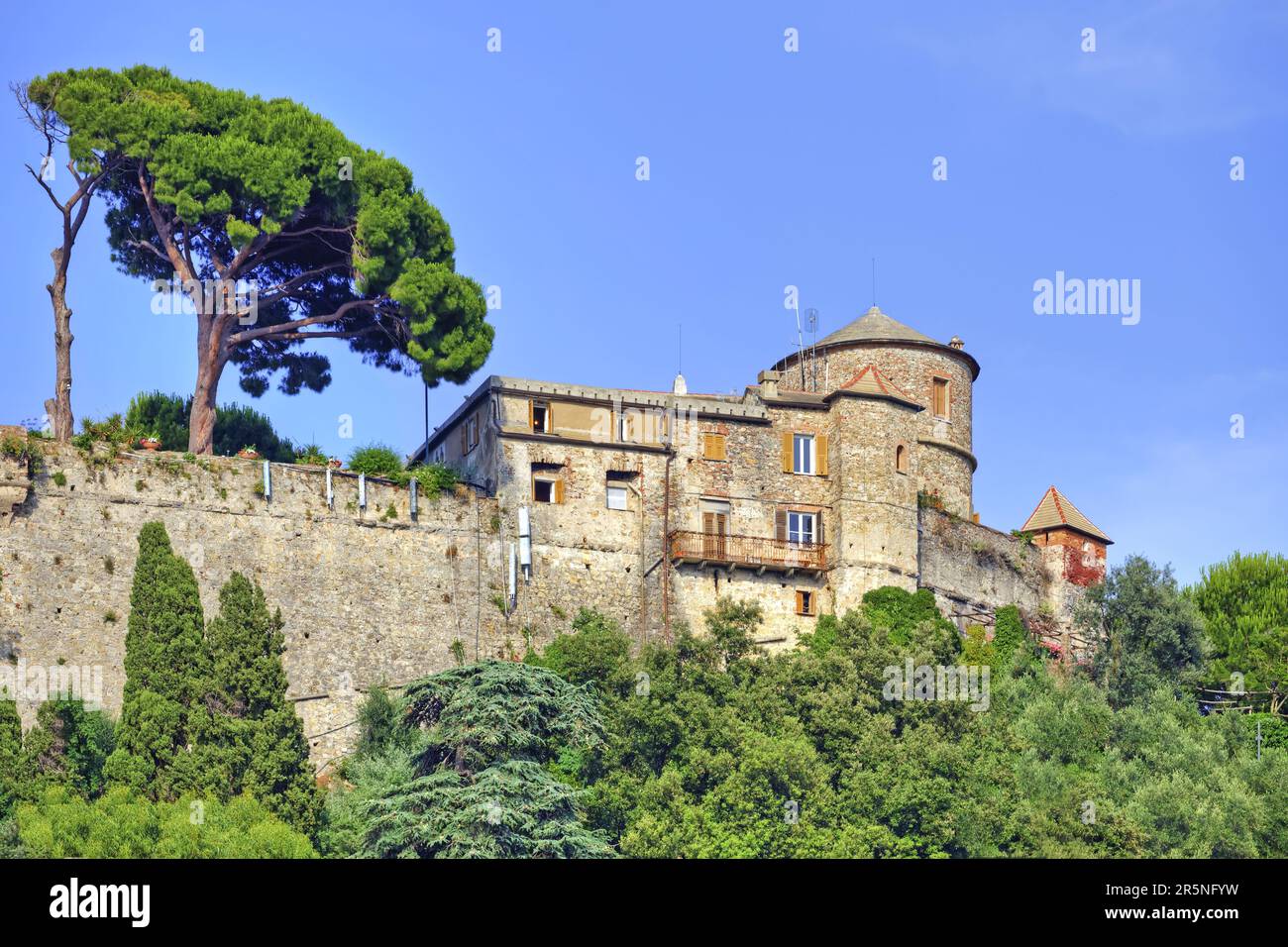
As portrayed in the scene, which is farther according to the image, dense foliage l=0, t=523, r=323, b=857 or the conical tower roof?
the conical tower roof

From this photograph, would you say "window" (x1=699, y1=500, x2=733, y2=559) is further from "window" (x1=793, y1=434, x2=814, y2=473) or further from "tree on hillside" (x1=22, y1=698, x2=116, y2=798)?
"tree on hillside" (x1=22, y1=698, x2=116, y2=798)

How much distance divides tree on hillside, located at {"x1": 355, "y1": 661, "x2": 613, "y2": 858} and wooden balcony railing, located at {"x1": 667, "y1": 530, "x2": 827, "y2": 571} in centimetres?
720

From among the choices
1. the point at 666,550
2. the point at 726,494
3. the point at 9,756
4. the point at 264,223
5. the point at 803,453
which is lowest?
the point at 9,756

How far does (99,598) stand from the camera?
38.6 meters

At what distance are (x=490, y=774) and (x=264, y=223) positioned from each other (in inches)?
589

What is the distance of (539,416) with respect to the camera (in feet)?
148

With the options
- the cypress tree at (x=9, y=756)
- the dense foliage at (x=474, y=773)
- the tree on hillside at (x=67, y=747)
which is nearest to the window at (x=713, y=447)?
the dense foliage at (x=474, y=773)

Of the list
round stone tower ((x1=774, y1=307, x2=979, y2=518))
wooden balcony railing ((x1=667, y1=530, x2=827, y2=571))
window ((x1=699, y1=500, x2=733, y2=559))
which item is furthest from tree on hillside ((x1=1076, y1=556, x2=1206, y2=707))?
window ((x1=699, y1=500, x2=733, y2=559))

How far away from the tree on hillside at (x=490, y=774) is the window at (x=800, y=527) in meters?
9.50

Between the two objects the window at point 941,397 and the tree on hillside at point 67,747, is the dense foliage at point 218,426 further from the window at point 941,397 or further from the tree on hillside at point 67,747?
the window at point 941,397

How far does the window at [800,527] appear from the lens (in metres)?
46.1

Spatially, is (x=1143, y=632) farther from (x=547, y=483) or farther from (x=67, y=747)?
(x=67, y=747)

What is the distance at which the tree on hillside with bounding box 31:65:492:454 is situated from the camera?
137ft

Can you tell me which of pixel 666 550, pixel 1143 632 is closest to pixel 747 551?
pixel 666 550
